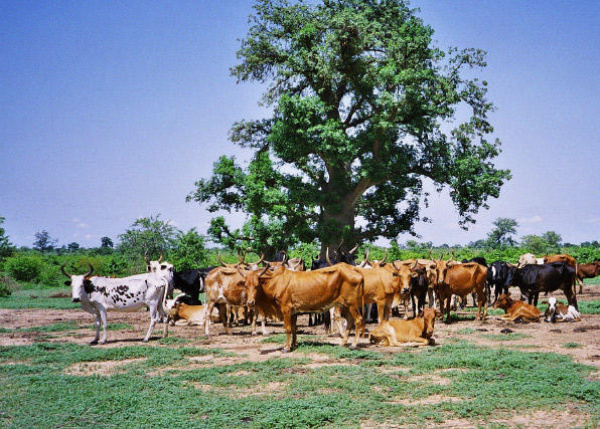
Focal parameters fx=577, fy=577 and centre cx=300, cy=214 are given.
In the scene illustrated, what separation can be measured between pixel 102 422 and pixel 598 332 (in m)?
11.2

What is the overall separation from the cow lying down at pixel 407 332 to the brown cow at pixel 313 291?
488mm

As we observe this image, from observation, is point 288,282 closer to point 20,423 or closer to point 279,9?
point 20,423

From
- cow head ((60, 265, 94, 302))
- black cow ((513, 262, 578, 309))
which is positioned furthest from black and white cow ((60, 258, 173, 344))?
black cow ((513, 262, 578, 309))

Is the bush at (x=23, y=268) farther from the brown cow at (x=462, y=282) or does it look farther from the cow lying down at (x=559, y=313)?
the cow lying down at (x=559, y=313)

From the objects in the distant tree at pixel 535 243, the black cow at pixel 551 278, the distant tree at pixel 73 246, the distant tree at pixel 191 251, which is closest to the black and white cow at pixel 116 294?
the black cow at pixel 551 278

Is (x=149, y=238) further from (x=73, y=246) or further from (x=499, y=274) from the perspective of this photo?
(x=73, y=246)

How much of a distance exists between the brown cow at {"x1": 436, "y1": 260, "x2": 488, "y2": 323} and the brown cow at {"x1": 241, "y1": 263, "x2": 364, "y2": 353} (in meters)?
4.60

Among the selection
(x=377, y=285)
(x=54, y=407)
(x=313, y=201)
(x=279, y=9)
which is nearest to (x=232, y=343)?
(x=377, y=285)

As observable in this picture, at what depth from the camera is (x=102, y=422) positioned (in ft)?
23.5

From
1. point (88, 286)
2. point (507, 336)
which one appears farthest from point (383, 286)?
point (88, 286)

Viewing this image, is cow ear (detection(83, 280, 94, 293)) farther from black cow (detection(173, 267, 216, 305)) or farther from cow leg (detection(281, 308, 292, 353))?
black cow (detection(173, 267, 216, 305))

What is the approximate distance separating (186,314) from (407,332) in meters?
7.53

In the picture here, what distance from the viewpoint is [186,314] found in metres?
17.0

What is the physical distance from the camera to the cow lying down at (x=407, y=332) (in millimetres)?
11859
